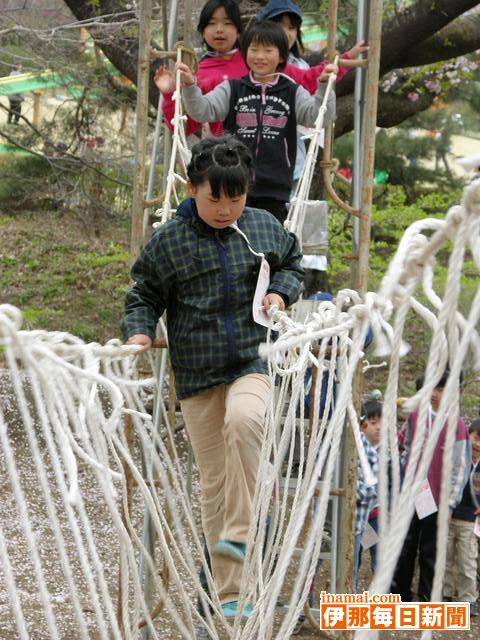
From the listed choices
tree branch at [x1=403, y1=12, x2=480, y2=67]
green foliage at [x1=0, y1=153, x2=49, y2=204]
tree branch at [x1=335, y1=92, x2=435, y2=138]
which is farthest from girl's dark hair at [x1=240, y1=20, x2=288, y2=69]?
green foliage at [x1=0, y1=153, x2=49, y2=204]

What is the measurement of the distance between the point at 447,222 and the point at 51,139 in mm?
6431

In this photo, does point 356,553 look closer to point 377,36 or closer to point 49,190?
point 377,36

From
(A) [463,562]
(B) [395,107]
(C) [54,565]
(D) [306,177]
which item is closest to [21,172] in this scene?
(B) [395,107]

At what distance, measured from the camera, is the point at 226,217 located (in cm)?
246

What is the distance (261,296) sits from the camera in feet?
8.02

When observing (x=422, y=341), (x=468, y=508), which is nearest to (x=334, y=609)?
(x=468, y=508)

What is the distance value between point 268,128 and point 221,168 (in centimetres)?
98

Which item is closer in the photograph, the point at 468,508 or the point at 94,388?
the point at 94,388

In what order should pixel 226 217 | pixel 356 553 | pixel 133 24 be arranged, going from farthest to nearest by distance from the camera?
pixel 133 24, pixel 356 553, pixel 226 217

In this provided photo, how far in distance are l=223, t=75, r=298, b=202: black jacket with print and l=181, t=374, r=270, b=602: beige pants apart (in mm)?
1012

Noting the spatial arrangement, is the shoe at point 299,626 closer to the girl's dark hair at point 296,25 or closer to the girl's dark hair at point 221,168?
the girl's dark hair at point 221,168

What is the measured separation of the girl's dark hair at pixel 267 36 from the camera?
10.6 ft

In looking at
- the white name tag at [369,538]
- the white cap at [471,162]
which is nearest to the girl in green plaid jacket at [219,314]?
the white name tag at [369,538]

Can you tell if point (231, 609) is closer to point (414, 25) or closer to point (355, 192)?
point (355, 192)
